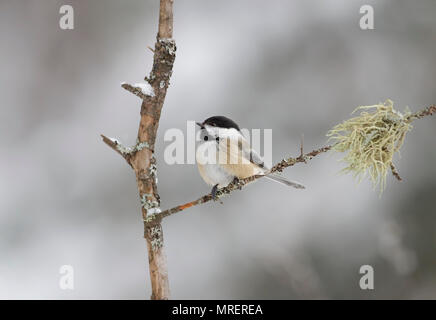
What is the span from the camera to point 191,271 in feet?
15.0

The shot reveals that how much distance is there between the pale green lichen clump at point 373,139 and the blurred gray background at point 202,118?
2.47 m

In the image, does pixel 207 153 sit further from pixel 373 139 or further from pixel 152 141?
pixel 373 139

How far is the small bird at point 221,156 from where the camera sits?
→ 8.29ft

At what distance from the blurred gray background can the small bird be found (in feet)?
5.31

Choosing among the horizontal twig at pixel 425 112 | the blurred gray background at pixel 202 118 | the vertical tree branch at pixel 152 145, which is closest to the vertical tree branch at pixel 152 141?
the vertical tree branch at pixel 152 145

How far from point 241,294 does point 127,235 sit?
121cm

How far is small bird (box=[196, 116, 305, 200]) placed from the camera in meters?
2.53

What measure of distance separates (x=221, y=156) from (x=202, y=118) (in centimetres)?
217

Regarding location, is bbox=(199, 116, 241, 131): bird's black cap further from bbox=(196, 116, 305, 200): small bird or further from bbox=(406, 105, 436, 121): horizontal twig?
bbox=(406, 105, 436, 121): horizontal twig

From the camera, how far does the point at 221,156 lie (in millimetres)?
2521

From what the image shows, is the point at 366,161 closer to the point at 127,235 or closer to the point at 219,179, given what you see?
the point at 219,179

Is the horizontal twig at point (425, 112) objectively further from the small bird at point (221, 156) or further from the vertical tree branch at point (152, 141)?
the small bird at point (221, 156)

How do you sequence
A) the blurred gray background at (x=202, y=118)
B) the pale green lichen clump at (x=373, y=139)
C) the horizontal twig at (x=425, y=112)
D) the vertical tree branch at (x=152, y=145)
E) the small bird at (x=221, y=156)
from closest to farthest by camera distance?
the horizontal twig at (x=425, y=112)
the pale green lichen clump at (x=373, y=139)
the vertical tree branch at (x=152, y=145)
the small bird at (x=221, y=156)
the blurred gray background at (x=202, y=118)

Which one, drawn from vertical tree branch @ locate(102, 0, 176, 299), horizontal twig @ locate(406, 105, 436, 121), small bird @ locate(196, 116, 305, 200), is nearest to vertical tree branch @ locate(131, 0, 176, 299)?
vertical tree branch @ locate(102, 0, 176, 299)
